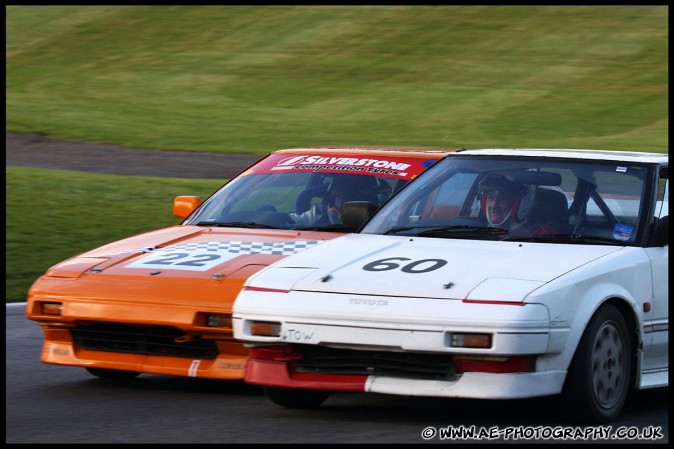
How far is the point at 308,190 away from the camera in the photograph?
345 inches

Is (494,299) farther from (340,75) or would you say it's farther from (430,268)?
(340,75)

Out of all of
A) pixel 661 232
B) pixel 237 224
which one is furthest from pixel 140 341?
pixel 661 232

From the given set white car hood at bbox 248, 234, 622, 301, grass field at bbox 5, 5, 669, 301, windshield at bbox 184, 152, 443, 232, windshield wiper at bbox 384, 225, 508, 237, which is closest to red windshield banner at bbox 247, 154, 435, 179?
windshield at bbox 184, 152, 443, 232

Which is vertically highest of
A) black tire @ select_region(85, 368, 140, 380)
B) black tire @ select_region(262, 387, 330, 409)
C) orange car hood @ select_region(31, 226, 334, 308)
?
orange car hood @ select_region(31, 226, 334, 308)

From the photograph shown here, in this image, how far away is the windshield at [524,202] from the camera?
23.1 feet

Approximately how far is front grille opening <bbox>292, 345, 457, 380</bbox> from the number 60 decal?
1.44 feet

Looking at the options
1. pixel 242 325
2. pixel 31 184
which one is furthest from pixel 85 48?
pixel 242 325

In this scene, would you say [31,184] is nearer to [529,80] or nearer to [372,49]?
[529,80]

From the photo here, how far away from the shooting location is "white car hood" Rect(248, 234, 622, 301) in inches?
244

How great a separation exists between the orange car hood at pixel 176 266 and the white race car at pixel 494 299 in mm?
630

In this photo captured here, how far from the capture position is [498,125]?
27906 millimetres

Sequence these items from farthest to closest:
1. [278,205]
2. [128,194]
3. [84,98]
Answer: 1. [84,98]
2. [128,194]
3. [278,205]

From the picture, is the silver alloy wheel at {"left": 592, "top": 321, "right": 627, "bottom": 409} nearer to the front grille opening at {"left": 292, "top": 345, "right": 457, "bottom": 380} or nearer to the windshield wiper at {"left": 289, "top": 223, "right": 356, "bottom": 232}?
the front grille opening at {"left": 292, "top": 345, "right": 457, "bottom": 380}

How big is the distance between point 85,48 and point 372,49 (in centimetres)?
850
